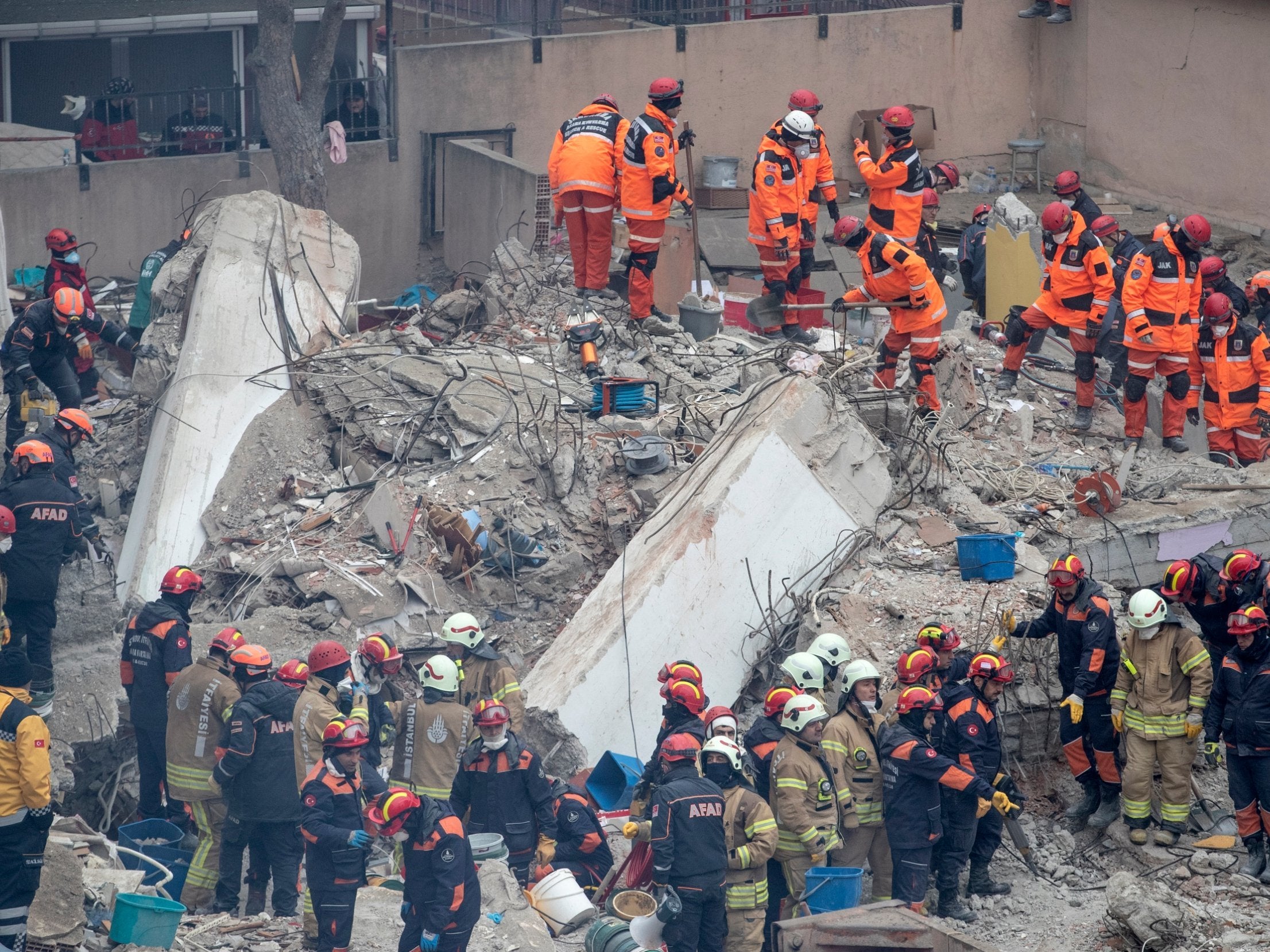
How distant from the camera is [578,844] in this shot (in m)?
7.92

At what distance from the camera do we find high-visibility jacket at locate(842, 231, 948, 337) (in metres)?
10.9

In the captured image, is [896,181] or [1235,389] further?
[896,181]

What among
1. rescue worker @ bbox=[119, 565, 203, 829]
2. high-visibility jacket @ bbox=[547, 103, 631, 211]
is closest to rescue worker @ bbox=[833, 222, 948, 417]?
high-visibility jacket @ bbox=[547, 103, 631, 211]

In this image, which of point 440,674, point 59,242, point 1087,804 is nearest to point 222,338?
point 59,242

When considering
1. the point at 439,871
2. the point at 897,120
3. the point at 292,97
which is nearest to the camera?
the point at 439,871

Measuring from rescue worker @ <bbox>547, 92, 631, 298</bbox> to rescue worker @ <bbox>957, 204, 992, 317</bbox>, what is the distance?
3919 millimetres

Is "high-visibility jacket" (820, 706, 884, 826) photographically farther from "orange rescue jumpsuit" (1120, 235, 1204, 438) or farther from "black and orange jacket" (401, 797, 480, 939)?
"orange rescue jumpsuit" (1120, 235, 1204, 438)

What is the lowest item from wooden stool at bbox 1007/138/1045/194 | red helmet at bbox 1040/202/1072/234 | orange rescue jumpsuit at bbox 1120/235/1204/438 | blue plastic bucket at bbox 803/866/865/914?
blue plastic bucket at bbox 803/866/865/914

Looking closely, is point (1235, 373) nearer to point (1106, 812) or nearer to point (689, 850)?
point (1106, 812)

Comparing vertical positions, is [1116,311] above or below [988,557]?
above

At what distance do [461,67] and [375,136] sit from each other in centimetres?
139

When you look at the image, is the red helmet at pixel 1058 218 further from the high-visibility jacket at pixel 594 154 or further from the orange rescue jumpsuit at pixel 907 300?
the high-visibility jacket at pixel 594 154

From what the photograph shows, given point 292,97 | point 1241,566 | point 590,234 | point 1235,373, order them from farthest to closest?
point 292,97, point 590,234, point 1235,373, point 1241,566

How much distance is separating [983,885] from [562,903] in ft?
7.77
